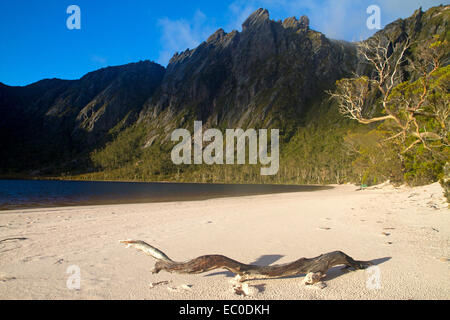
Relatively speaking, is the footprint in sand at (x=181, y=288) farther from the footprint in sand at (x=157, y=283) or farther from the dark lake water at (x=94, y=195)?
the dark lake water at (x=94, y=195)

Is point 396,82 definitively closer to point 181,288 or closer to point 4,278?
point 181,288

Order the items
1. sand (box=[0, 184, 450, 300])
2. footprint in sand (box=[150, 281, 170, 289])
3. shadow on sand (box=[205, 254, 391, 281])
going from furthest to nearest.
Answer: shadow on sand (box=[205, 254, 391, 281])
footprint in sand (box=[150, 281, 170, 289])
sand (box=[0, 184, 450, 300])

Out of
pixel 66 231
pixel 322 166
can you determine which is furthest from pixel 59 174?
pixel 66 231

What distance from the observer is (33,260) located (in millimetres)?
5996

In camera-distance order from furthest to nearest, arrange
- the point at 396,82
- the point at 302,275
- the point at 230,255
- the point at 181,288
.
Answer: the point at 396,82, the point at 230,255, the point at 302,275, the point at 181,288

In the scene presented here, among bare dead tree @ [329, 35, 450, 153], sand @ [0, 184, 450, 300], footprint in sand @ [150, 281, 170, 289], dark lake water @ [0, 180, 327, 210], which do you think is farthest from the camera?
dark lake water @ [0, 180, 327, 210]

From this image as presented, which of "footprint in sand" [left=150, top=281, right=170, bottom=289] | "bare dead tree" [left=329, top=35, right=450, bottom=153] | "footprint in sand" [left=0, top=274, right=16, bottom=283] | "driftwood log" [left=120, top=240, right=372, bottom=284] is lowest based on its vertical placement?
"footprint in sand" [left=0, top=274, right=16, bottom=283]

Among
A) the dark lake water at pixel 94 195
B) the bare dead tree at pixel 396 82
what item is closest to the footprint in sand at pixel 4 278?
the bare dead tree at pixel 396 82

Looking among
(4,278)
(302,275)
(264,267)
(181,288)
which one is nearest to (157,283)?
(181,288)

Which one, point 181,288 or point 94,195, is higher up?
point 181,288

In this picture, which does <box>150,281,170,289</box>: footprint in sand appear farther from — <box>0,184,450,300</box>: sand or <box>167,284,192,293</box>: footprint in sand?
<box>167,284,192,293</box>: footprint in sand

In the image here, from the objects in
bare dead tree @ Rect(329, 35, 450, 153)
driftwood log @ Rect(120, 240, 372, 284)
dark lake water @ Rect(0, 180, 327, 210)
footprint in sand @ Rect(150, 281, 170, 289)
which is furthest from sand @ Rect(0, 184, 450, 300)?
dark lake water @ Rect(0, 180, 327, 210)

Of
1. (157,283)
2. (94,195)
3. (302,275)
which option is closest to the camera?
(157,283)
